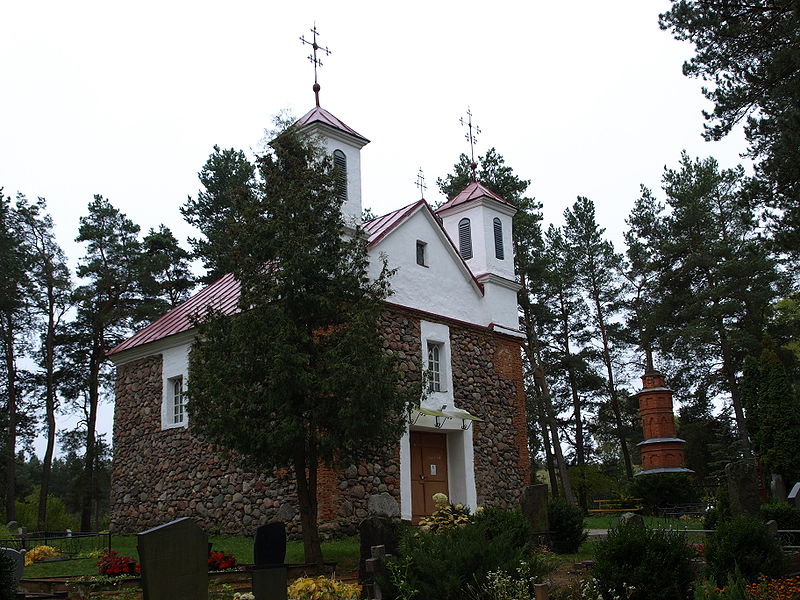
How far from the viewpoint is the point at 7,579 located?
28.3 feet

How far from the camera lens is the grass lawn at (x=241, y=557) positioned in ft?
41.4

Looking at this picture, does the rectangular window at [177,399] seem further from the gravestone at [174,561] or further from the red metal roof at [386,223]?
the gravestone at [174,561]

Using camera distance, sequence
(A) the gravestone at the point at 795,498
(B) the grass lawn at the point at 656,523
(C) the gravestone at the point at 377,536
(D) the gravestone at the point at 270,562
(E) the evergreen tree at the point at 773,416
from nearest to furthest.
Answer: (D) the gravestone at the point at 270,562
(C) the gravestone at the point at 377,536
(B) the grass lawn at the point at 656,523
(A) the gravestone at the point at 795,498
(E) the evergreen tree at the point at 773,416

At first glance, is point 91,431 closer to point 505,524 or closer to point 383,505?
point 383,505

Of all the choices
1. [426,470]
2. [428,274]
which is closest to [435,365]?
[428,274]

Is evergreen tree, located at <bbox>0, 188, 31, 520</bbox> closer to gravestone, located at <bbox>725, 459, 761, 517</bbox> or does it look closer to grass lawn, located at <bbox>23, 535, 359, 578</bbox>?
grass lawn, located at <bbox>23, 535, 359, 578</bbox>

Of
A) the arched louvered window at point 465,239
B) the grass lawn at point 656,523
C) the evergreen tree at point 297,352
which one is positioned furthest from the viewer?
the arched louvered window at point 465,239

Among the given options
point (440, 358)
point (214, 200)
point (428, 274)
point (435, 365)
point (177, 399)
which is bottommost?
point (177, 399)

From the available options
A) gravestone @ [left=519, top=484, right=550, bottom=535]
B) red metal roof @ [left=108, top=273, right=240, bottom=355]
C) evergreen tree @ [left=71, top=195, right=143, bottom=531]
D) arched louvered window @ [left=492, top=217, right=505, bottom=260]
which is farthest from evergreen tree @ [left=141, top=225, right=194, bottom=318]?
gravestone @ [left=519, top=484, right=550, bottom=535]

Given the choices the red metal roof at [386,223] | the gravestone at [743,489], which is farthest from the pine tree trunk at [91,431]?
the gravestone at [743,489]

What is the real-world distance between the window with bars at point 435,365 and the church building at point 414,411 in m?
0.04

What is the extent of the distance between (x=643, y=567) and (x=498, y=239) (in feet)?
50.6

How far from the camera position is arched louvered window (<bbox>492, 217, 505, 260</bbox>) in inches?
890

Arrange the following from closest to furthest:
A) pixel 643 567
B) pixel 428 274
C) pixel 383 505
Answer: pixel 643 567
pixel 383 505
pixel 428 274
